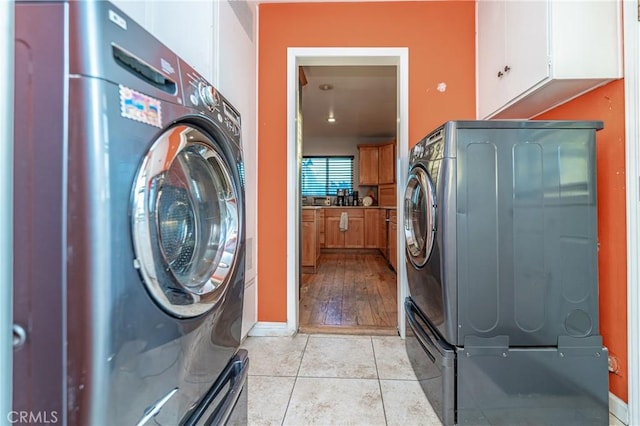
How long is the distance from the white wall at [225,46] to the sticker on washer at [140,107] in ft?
2.01

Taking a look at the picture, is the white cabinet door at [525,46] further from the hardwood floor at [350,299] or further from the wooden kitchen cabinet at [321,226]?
the wooden kitchen cabinet at [321,226]

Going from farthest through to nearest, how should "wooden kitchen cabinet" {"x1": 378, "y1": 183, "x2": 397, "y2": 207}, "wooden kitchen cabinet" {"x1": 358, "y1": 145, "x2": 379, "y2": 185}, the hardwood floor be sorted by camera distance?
"wooden kitchen cabinet" {"x1": 358, "y1": 145, "x2": 379, "y2": 185} → "wooden kitchen cabinet" {"x1": 378, "y1": 183, "x2": 397, "y2": 207} → the hardwood floor

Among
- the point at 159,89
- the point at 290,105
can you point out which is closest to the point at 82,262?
the point at 159,89

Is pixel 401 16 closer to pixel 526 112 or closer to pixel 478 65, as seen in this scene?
pixel 478 65

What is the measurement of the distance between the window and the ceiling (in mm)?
561

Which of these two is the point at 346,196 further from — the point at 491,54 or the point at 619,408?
the point at 619,408

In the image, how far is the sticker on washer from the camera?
1.75 feet

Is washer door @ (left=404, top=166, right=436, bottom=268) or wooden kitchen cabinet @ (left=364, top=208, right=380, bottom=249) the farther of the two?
wooden kitchen cabinet @ (left=364, top=208, right=380, bottom=249)

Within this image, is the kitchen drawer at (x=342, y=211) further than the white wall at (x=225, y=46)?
Yes

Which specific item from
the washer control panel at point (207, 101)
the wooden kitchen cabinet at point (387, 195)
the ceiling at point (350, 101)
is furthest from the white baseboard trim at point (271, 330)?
the wooden kitchen cabinet at point (387, 195)

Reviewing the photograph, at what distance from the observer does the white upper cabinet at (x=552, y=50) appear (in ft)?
4.21

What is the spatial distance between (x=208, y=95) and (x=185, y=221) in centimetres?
38

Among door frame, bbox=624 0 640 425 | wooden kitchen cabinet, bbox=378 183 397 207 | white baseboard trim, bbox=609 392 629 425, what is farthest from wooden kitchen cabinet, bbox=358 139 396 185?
white baseboard trim, bbox=609 392 629 425

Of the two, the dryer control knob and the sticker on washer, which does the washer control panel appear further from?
the sticker on washer
